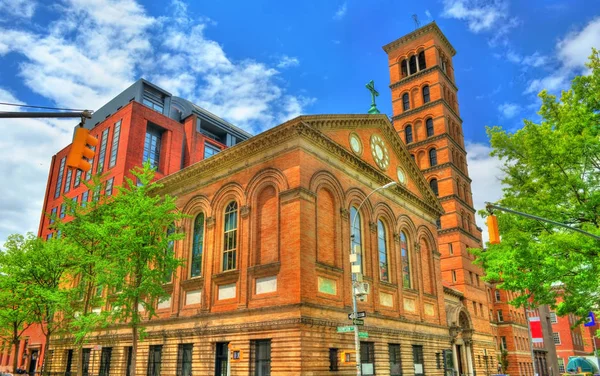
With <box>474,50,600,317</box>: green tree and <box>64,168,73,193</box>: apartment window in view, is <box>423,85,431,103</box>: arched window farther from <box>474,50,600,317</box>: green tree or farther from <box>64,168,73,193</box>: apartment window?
<box>64,168,73,193</box>: apartment window

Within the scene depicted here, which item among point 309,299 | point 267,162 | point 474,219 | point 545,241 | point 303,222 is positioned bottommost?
point 309,299

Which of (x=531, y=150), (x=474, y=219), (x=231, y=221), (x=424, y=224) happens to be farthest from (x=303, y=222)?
(x=474, y=219)

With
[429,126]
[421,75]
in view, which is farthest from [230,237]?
[421,75]

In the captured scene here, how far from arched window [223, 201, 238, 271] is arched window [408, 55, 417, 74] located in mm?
37860

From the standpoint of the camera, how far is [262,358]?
22.0 metres

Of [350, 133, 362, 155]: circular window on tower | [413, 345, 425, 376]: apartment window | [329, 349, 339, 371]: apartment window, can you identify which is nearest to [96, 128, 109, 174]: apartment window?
[350, 133, 362, 155]: circular window on tower

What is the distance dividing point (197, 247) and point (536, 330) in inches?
1129

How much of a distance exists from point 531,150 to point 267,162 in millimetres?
12986

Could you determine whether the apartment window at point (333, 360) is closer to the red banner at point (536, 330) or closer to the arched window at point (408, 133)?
the red banner at point (536, 330)

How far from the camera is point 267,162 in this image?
25172mm

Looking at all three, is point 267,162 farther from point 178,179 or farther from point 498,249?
point 498,249

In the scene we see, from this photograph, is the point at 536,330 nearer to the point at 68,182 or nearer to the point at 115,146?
the point at 115,146

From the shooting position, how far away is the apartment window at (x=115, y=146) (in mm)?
47000

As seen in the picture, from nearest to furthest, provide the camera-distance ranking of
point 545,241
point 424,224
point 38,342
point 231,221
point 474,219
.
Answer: point 545,241
point 231,221
point 424,224
point 38,342
point 474,219
